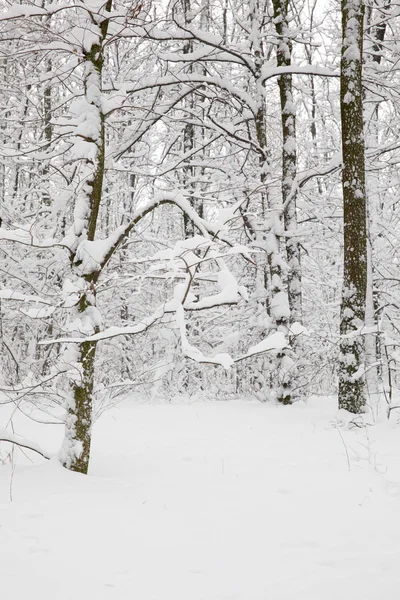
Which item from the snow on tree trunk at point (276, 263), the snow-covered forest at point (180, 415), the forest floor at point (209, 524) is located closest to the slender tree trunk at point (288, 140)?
the snow-covered forest at point (180, 415)

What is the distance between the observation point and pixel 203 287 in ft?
41.7

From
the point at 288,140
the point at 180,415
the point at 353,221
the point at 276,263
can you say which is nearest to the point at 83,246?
the point at 353,221

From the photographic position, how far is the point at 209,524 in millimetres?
3240

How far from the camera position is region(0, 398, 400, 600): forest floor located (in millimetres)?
2408

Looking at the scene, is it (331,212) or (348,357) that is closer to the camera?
(348,357)

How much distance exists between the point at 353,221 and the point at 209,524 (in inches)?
188

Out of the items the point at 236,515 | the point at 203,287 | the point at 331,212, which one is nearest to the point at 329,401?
the point at 331,212

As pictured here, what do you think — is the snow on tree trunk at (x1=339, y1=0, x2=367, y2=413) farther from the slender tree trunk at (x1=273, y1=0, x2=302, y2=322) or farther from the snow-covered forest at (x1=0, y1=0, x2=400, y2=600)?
the slender tree trunk at (x1=273, y1=0, x2=302, y2=322)

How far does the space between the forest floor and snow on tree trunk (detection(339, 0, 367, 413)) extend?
3.39 feet

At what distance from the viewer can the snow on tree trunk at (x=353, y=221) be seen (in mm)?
6574

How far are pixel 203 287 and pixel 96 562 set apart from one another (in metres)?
10.3

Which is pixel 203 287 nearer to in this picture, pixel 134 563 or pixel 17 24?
pixel 17 24

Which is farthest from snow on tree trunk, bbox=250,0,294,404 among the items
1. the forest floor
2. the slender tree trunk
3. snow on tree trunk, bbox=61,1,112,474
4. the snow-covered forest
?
snow on tree trunk, bbox=61,1,112,474

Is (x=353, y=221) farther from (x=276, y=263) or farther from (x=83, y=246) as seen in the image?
(x=83, y=246)
